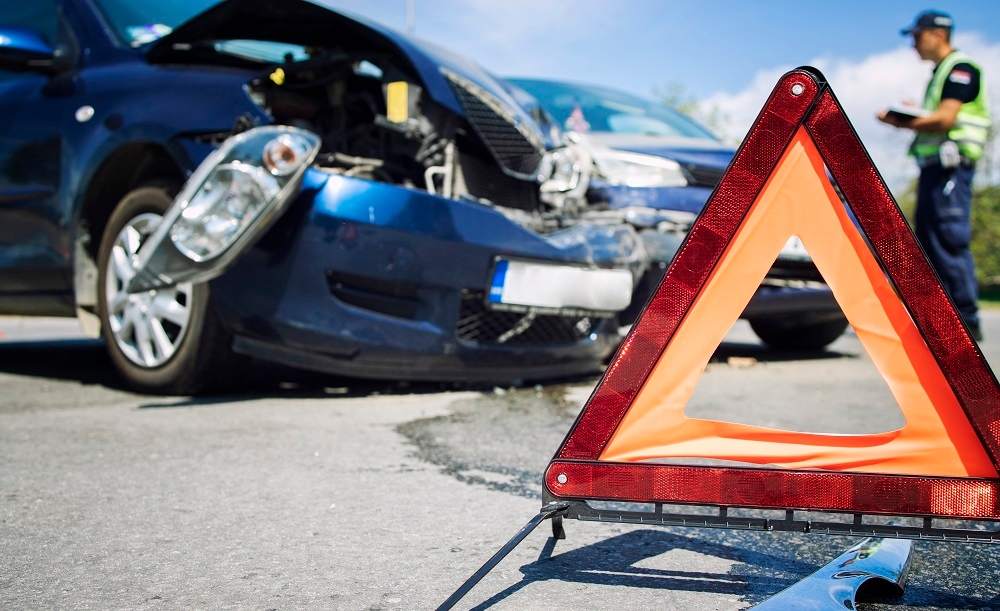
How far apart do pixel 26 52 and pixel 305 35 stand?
114cm

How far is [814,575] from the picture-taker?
1831 millimetres

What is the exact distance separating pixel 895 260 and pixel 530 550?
0.91 metres

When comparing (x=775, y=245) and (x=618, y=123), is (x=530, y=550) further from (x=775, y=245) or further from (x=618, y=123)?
(x=618, y=123)

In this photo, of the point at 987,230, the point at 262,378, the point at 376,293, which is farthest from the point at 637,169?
the point at 987,230

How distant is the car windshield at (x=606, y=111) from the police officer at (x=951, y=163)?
4.38ft

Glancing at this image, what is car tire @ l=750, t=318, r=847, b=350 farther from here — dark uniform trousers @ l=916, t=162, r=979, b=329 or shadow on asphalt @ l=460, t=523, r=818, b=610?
shadow on asphalt @ l=460, t=523, r=818, b=610

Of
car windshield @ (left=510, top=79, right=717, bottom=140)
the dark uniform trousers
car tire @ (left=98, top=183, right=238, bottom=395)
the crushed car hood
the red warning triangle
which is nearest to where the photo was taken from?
the red warning triangle

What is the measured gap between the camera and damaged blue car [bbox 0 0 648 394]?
3.53 meters

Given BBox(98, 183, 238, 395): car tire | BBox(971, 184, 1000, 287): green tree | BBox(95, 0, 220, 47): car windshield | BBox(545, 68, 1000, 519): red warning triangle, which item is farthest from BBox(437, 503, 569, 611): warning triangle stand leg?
BBox(971, 184, 1000, 287): green tree

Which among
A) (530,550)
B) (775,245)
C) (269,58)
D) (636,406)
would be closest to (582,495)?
(636,406)

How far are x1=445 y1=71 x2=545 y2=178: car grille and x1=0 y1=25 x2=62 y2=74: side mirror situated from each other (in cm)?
169

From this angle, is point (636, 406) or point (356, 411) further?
point (356, 411)

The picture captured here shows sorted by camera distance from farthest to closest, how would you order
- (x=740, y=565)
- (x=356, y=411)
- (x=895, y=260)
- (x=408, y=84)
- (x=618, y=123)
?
(x=618, y=123)
(x=408, y=84)
(x=356, y=411)
(x=740, y=565)
(x=895, y=260)

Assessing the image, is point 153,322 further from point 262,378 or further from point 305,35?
point 305,35
